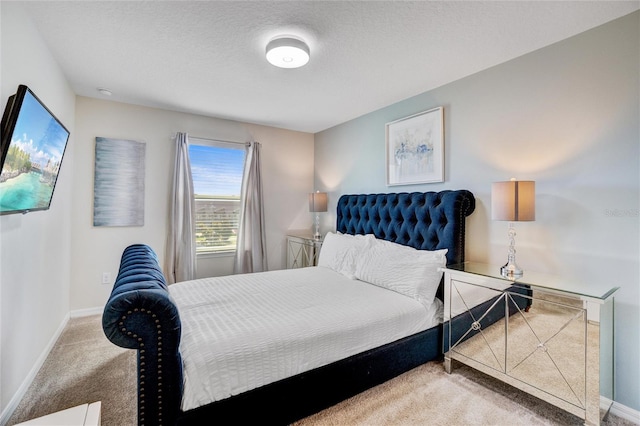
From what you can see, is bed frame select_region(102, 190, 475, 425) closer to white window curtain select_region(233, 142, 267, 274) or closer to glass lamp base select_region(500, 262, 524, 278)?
glass lamp base select_region(500, 262, 524, 278)

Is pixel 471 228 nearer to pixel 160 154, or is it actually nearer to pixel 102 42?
pixel 102 42

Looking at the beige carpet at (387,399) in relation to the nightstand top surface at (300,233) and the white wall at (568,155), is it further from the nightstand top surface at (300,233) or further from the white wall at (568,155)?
the nightstand top surface at (300,233)

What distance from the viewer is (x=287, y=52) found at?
6.73 feet

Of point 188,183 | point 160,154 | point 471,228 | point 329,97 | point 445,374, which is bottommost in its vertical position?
point 445,374

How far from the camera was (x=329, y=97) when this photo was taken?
10.2 feet

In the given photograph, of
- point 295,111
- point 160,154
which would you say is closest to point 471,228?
point 295,111

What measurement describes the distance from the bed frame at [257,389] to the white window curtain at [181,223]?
1404 millimetres

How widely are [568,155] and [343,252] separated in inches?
76.8

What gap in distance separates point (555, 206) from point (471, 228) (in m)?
0.64

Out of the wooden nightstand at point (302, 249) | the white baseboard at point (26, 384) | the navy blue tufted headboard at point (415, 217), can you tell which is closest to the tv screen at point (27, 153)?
the white baseboard at point (26, 384)

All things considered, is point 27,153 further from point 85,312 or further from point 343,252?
point 343,252

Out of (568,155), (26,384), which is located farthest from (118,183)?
(568,155)

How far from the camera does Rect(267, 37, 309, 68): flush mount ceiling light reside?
6.57ft

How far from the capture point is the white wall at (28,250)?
161 cm
